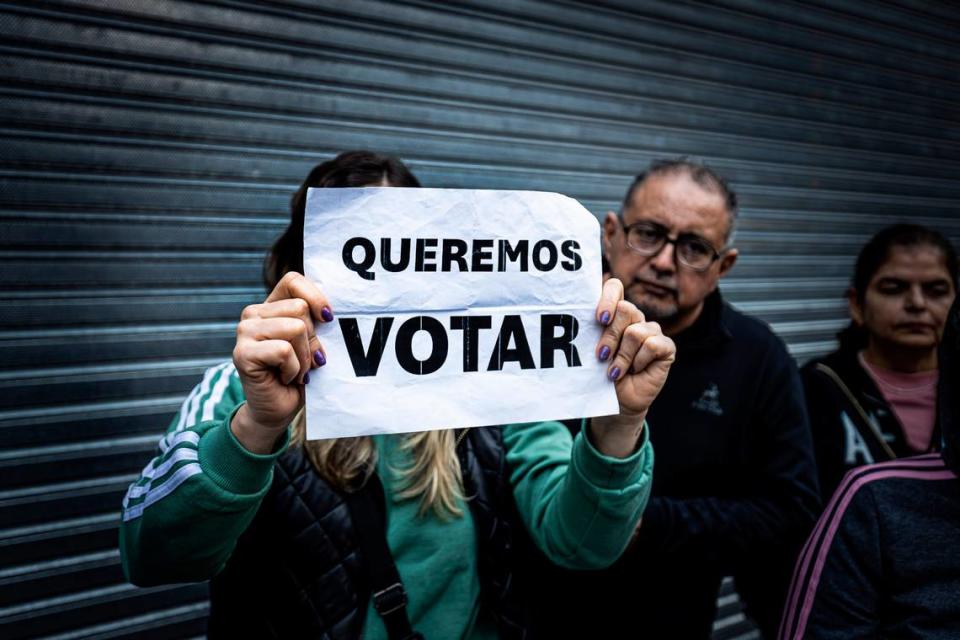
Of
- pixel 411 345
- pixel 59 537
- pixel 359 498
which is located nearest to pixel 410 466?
pixel 359 498

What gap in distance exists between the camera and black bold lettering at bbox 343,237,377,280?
1.02 m

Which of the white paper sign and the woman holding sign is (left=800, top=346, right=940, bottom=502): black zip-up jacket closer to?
the woman holding sign

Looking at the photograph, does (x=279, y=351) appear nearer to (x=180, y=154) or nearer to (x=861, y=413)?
(x=180, y=154)

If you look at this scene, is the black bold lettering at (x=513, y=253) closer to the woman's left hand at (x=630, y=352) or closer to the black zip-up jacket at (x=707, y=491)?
the woman's left hand at (x=630, y=352)

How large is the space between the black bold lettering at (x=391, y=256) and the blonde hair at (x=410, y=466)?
49 cm

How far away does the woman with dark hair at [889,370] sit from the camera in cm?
228

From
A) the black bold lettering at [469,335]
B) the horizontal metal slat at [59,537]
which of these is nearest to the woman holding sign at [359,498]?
the black bold lettering at [469,335]

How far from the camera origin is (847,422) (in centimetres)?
230

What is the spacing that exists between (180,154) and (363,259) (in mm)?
1620

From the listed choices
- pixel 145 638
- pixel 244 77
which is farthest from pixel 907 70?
pixel 145 638

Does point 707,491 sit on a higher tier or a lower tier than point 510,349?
lower

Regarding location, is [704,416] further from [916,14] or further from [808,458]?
[916,14]

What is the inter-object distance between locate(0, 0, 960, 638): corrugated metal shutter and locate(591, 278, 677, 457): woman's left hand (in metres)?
1.73

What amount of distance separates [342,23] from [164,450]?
1.93 metres
